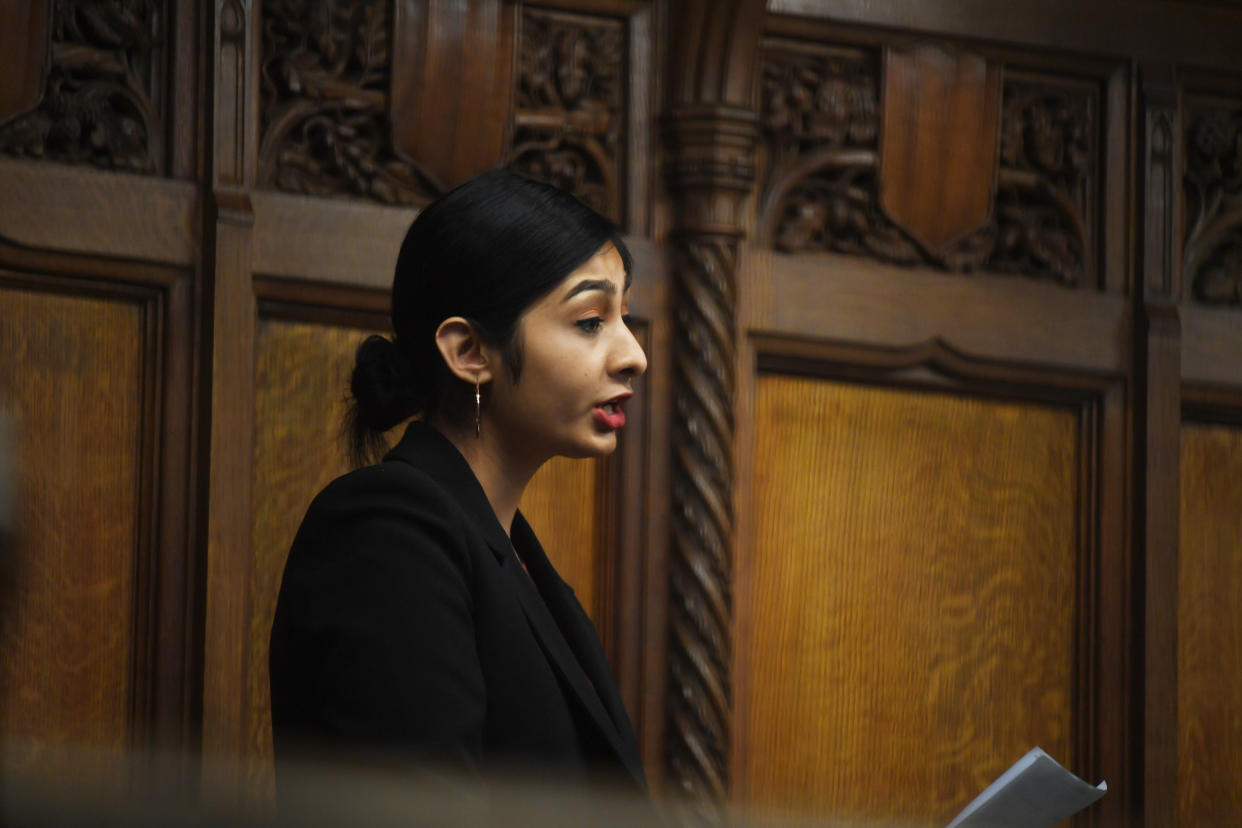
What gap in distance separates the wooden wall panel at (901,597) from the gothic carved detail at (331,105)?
782 mm

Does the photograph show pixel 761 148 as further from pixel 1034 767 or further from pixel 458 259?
pixel 1034 767

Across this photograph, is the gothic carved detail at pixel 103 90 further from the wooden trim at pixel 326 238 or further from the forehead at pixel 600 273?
the forehead at pixel 600 273

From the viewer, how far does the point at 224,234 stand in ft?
9.62

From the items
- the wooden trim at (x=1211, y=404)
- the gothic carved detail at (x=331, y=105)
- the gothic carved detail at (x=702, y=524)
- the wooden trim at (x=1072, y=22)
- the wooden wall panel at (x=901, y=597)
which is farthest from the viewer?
the wooden trim at (x=1211, y=404)

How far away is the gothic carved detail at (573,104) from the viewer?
3.21m

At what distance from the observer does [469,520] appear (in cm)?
169

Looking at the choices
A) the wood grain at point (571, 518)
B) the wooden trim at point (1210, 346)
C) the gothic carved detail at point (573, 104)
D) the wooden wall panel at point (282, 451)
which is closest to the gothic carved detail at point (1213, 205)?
the wooden trim at point (1210, 346)

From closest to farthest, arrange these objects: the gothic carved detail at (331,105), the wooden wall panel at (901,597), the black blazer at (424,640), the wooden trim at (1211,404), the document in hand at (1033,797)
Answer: the black blazer at (424,640) → the document in hand at (1033,797) → the gothic carved detail at (331,105) → the wooden wall panel at (901,597) → the wooden trim at (1211,404)

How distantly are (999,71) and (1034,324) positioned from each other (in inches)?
19.2

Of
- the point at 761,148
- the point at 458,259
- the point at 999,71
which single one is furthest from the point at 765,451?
the point at 458,259

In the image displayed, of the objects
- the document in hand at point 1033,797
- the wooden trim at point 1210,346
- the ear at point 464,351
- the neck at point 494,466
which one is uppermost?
the wooden trim at point 1210,346

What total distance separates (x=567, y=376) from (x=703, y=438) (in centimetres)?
133

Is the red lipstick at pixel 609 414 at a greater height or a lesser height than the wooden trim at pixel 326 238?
lesser

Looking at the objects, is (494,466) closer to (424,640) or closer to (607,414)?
(607,414)
